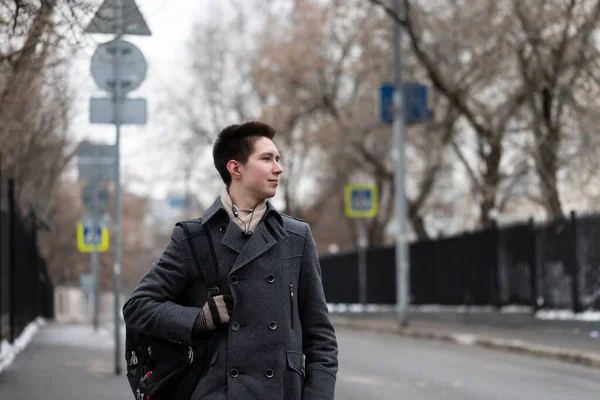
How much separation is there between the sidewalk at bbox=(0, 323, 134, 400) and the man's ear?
24.6 ft

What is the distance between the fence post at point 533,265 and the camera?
21922 mm

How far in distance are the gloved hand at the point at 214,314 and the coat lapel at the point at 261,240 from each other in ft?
0.35

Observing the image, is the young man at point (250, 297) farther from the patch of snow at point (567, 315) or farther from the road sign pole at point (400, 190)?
the road sign pole at point (400, 190)

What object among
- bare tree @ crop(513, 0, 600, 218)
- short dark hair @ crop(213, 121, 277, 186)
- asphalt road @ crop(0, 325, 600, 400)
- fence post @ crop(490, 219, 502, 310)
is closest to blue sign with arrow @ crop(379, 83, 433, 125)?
bare tree @ crop(513, 0, 600, 218)

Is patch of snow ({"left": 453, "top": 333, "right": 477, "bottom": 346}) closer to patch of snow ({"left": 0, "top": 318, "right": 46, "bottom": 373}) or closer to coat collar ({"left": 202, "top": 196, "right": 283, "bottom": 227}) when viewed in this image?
patch of snow ({"left": 0, "top": 318, "right": 46, "bottom": 373})

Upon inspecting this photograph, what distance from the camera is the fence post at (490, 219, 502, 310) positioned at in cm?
2377

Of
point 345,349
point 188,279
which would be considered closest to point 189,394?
point 188,279

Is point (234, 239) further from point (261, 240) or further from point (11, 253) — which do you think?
point (11, 253)

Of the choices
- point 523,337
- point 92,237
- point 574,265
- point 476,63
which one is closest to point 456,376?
point 523,337

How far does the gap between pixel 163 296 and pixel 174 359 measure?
21 centimetres

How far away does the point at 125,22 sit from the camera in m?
12.2

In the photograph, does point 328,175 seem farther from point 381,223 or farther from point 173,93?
point 173,93

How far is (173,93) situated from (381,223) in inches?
382

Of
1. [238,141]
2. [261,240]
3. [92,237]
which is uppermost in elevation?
[92,237]
